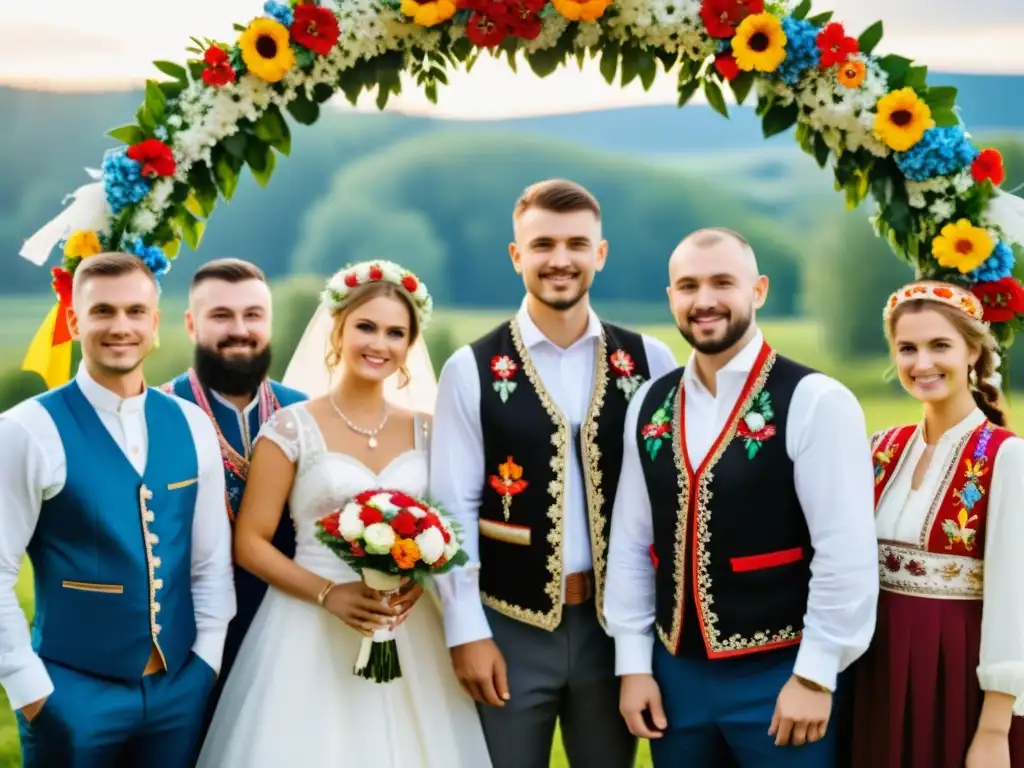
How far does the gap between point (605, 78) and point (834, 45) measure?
794 millimetres

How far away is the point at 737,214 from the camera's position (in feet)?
59.9

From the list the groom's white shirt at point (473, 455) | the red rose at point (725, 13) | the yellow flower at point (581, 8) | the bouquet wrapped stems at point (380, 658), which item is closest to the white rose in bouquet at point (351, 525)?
the bouquet wrapped stems at point (380, 658)

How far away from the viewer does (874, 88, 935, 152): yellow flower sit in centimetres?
349

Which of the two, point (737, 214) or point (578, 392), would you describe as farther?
point (737, 214)

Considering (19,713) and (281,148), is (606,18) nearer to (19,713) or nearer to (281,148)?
(281,148)

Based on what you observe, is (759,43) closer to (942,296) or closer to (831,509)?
(942,296)

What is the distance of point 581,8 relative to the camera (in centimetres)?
350

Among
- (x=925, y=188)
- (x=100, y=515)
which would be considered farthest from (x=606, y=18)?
(x=100, y=515)

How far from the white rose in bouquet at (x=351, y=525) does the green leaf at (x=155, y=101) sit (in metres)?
1.61

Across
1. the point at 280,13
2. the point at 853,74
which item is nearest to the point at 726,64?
the point at 853,74

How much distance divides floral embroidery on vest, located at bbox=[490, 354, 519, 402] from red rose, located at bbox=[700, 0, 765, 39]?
52.9 inches

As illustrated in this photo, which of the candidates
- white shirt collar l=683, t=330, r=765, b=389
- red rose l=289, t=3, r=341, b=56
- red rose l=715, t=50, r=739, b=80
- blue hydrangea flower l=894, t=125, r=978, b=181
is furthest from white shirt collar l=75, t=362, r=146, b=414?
blue hydrangea flower l=894, t=125, r=978, b=181

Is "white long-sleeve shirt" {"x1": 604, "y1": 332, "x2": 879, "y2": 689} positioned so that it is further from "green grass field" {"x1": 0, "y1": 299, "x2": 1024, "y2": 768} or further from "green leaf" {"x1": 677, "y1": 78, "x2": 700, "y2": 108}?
"green grass field" {"x1": 0, "y1": 299, "x2": 1024, "y2": 768}

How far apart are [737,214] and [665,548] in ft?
52.3
